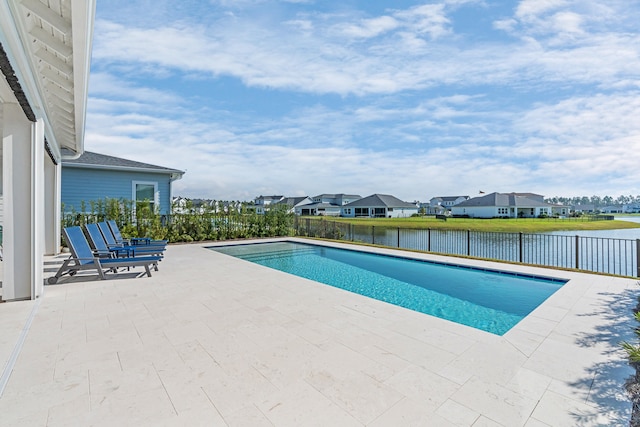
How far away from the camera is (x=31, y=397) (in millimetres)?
2299

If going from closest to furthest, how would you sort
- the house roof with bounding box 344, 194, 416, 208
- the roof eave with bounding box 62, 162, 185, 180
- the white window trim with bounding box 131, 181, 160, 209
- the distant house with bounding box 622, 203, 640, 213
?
the roof eave with bounding box 62, 162, 185, 180, the white window trim with bounding box 131, 181, 160, 209, the house roof with bounding box 344, 194, 416, 208, the distant house with bounding box 622, 203, 640, 213

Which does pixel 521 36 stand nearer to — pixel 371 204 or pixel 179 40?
pixel 179 40

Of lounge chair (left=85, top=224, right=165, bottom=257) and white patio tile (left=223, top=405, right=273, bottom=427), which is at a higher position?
lounge chair (left=85, top=224, right=165, bottom=257)

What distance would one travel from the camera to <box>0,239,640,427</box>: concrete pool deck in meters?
2.13

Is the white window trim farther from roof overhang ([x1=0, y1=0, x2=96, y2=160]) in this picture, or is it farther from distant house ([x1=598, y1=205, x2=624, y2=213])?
distant house ([x1=598, y1=205, x2=624, y2=213])

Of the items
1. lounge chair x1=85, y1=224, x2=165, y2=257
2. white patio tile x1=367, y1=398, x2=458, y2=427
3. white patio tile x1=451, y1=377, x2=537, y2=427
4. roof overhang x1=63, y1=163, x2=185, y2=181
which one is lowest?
white patio tile x1=451, y1=377, x2=537, y2=427

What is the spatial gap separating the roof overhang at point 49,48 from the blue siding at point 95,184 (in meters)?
8.08

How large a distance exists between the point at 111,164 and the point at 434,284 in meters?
12.7

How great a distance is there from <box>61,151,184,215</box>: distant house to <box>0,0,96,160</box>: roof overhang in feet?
26.1

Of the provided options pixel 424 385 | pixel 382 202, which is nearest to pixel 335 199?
pixel 382 202

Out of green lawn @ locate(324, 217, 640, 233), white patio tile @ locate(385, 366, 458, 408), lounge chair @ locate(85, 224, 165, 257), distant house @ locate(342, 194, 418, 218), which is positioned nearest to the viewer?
white patio tile @ locate(385, 366, 458, 408)

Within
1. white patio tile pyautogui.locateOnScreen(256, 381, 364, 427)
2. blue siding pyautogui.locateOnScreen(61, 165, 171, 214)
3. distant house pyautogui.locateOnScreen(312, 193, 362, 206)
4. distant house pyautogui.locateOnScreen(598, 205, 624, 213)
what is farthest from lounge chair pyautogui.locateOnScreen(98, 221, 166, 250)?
distant house pyautogui.locateOnScreen(598, 205, 624, 213)

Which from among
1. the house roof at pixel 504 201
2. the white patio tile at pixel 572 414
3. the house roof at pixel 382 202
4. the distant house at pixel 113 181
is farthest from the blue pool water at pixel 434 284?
the house roof at pixel 504 201

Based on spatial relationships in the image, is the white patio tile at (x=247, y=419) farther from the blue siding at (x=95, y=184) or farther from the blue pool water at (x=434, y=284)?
the blue siding at (x=95, y=184)
